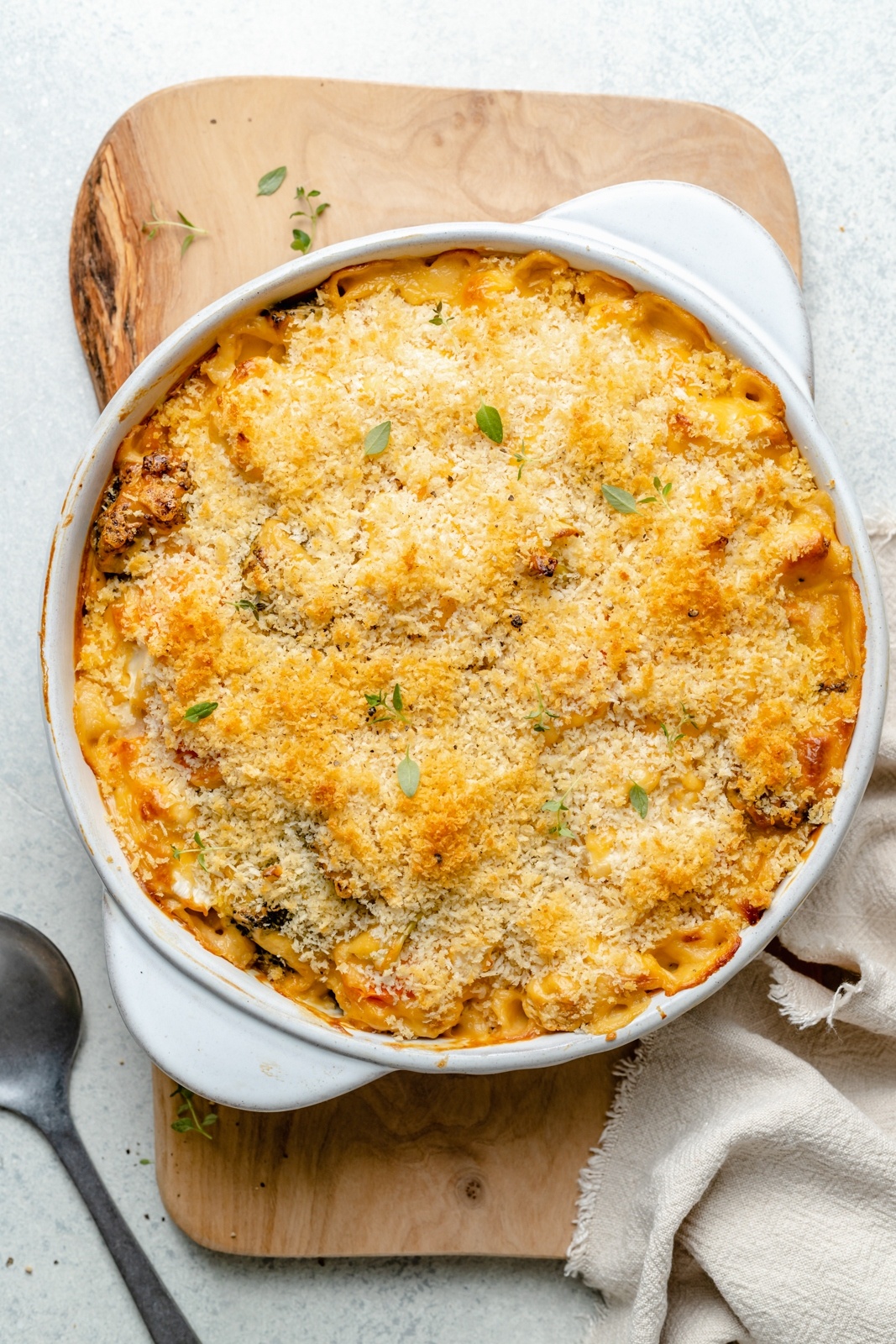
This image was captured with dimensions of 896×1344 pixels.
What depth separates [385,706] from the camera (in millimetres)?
1909

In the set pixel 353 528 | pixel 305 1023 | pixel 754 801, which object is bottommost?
pixel 305 1023

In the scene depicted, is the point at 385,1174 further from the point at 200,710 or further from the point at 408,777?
the point at 200,710

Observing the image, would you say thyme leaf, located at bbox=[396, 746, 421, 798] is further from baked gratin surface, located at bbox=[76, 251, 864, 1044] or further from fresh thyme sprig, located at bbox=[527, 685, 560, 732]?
fresh thyme sprig, located at bbox=[527, 685, 560, 732]

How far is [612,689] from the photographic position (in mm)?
1906

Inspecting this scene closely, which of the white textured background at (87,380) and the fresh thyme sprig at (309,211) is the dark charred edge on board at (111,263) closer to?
the white textured background at (87,380)

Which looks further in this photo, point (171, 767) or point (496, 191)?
point (496, 191)

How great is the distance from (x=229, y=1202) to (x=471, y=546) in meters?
1.46

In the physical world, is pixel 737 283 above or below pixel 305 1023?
above

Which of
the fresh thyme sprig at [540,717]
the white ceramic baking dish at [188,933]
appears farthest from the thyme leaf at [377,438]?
the fresh thyme sprig at [540,717]

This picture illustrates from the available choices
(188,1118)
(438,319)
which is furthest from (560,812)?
(188,1118)

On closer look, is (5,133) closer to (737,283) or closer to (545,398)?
(545,398)

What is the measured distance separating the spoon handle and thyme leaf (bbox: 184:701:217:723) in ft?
3.57

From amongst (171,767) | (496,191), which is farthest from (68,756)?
(496,191)

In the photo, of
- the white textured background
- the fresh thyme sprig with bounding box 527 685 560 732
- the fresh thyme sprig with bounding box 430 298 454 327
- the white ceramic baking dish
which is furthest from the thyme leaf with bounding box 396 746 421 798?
the white textured background
